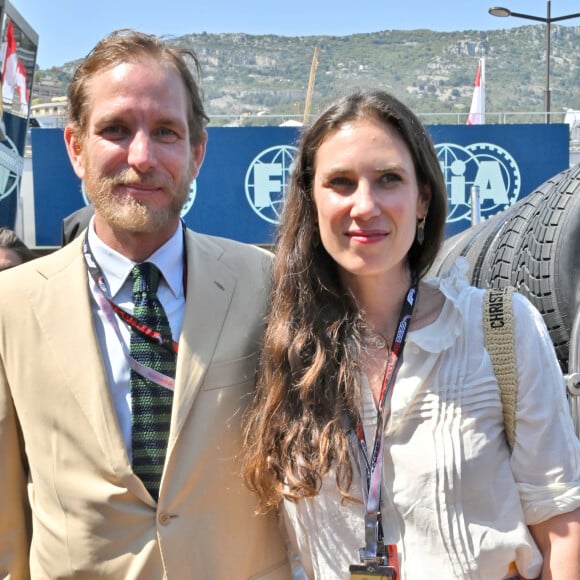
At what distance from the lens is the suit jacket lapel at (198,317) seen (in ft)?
6.57

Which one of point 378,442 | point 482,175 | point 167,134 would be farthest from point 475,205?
point 482,175

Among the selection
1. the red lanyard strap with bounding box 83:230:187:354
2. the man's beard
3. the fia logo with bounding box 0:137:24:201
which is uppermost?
the fia logo with bounding box 0:137:24:201

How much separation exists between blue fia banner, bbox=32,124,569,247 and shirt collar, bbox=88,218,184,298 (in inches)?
404

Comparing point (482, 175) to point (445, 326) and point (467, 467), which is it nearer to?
point (445, 326)

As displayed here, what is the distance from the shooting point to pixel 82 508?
197 centimetres

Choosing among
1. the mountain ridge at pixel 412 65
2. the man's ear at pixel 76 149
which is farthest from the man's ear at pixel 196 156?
the mountain ridge at pixel 412 65

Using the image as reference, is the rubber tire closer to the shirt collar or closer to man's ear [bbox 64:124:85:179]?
the shirt collar

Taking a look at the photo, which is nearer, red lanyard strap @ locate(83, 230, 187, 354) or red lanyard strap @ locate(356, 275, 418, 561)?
red lanyard strap @ locate(356, 275, 418, 561)

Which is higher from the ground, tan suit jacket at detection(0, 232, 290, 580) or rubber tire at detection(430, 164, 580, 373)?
rubber tire at detection(430, 164, 580, 373)

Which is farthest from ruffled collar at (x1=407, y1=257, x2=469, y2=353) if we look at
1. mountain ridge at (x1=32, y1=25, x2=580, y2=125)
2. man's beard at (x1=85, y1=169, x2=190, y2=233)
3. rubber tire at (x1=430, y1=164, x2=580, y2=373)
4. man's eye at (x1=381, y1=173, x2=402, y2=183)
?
mountain ridge at (x1=32, y1=25, x2=580, y2=125)

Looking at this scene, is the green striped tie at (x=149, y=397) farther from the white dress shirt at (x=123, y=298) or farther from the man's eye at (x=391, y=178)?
the man's eye at (x=391, y=178)

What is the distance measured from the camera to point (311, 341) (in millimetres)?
2020

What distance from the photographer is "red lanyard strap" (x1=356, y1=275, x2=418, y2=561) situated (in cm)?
180

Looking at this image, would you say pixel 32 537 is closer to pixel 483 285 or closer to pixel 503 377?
pixel 503 377
